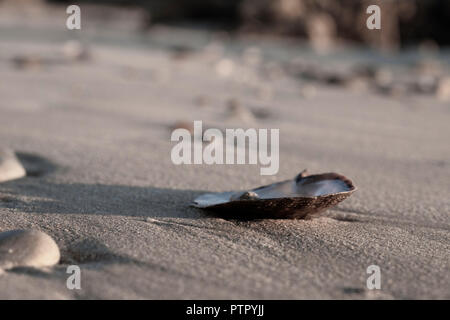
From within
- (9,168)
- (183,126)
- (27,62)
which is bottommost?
(9,168)

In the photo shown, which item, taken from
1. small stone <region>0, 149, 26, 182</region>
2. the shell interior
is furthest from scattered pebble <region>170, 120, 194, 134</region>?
the shell interior

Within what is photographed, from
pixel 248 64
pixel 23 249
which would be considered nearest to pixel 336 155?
pixel 23 249

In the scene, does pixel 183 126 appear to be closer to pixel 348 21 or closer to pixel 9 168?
pixel 9 168

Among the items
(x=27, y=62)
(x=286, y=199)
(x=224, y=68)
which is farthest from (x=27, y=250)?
(x=224, y=68)

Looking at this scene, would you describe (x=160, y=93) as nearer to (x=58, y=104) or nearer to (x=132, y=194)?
(x=58, y=104)

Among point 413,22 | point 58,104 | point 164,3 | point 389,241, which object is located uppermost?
point 164,3
